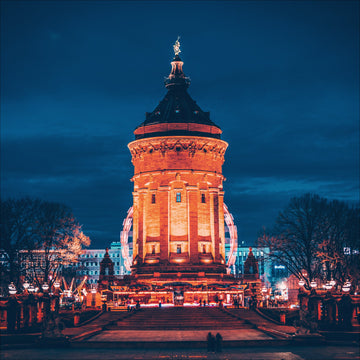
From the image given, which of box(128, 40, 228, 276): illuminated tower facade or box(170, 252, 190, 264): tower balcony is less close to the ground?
box(128, 40, 228, 276): illuminated tower facade

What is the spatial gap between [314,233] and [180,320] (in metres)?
30.0

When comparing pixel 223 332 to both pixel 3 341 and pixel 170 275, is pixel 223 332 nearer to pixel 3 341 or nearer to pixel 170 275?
pixel 3 341

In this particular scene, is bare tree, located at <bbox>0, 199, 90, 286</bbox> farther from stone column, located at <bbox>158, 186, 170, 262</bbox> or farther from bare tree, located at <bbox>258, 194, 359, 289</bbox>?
bare tree, located at <bbox>258, 194, 359, 289</bbox>

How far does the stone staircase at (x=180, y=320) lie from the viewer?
2606 inches

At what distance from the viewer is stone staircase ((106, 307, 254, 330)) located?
66188mm

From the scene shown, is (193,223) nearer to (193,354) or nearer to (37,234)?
(37,234)

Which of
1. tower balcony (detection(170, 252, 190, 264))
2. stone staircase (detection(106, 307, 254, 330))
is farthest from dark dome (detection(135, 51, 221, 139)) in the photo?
stone staircase (detection(106, 307, 254, 330))

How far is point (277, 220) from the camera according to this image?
92000 millimetres

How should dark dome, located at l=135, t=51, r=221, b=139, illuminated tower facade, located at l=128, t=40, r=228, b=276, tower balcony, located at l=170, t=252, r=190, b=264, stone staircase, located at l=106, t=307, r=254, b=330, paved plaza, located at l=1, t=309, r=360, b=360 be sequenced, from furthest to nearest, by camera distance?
dark dome, located at l=135, t=51, r=221, b=139, illuminated tower facade, located at l=128, t=40, r=228, b=276, tower balcony, located at l=170, t=252, r=190, b=264, stone staircase, located at l=106, t=307, r=254, b=330, paved plaza, located at l=1, t=309, r=360, b=360

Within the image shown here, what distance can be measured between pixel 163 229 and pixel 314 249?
24.0 metres

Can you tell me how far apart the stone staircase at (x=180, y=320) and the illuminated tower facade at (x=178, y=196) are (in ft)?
72.0

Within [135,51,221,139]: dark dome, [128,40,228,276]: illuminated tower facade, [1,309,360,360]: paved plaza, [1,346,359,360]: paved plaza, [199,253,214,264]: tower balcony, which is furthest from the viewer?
[135,51,221,139]: dark dome

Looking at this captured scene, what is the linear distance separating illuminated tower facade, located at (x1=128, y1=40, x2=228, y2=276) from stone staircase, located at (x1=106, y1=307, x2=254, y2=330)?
2194 cm

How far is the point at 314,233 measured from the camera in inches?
3551
